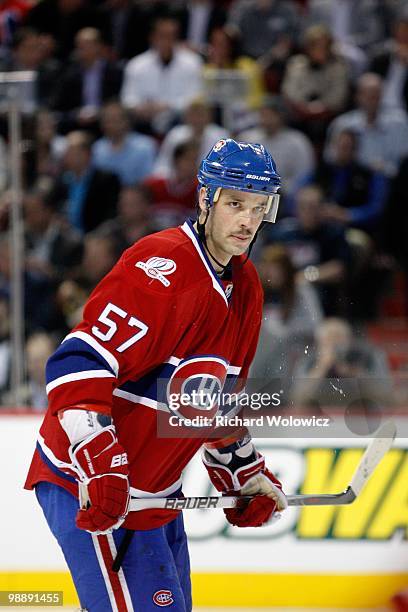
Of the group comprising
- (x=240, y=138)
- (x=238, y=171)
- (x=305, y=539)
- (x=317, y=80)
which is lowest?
(x=305, y=539)

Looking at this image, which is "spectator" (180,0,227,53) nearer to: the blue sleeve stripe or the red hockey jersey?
the red hockey jersey

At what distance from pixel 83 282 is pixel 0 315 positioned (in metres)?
0.37

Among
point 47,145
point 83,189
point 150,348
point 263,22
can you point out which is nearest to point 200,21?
point 263,22

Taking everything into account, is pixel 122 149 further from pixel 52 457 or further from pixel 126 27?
pixel 52 457

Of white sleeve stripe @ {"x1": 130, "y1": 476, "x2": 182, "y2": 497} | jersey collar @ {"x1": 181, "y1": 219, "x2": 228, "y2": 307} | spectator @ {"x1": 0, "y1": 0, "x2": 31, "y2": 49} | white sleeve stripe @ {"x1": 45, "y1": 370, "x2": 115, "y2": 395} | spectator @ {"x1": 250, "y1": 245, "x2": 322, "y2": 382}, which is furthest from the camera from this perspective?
spectator @ {"x1": 0, "y1": 0, "x2": 31, "y2": 49}

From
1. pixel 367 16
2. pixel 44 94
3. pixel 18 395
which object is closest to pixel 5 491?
pixel 18 395

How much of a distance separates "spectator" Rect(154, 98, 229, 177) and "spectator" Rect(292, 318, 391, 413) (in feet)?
6.57

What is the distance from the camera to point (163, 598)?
2.31m

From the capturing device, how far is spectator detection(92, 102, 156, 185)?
5438 mm

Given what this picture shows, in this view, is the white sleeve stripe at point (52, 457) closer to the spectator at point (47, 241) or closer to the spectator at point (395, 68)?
the spectator at point (47, 241)

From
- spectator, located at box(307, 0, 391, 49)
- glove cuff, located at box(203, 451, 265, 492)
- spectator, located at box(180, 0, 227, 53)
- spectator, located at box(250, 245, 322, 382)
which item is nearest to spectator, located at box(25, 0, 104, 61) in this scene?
spectator, located at box(180, 0, 227, 53)

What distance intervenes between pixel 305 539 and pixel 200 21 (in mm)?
3894

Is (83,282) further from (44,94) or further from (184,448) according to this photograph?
(184,448)

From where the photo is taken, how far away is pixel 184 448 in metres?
2.41
